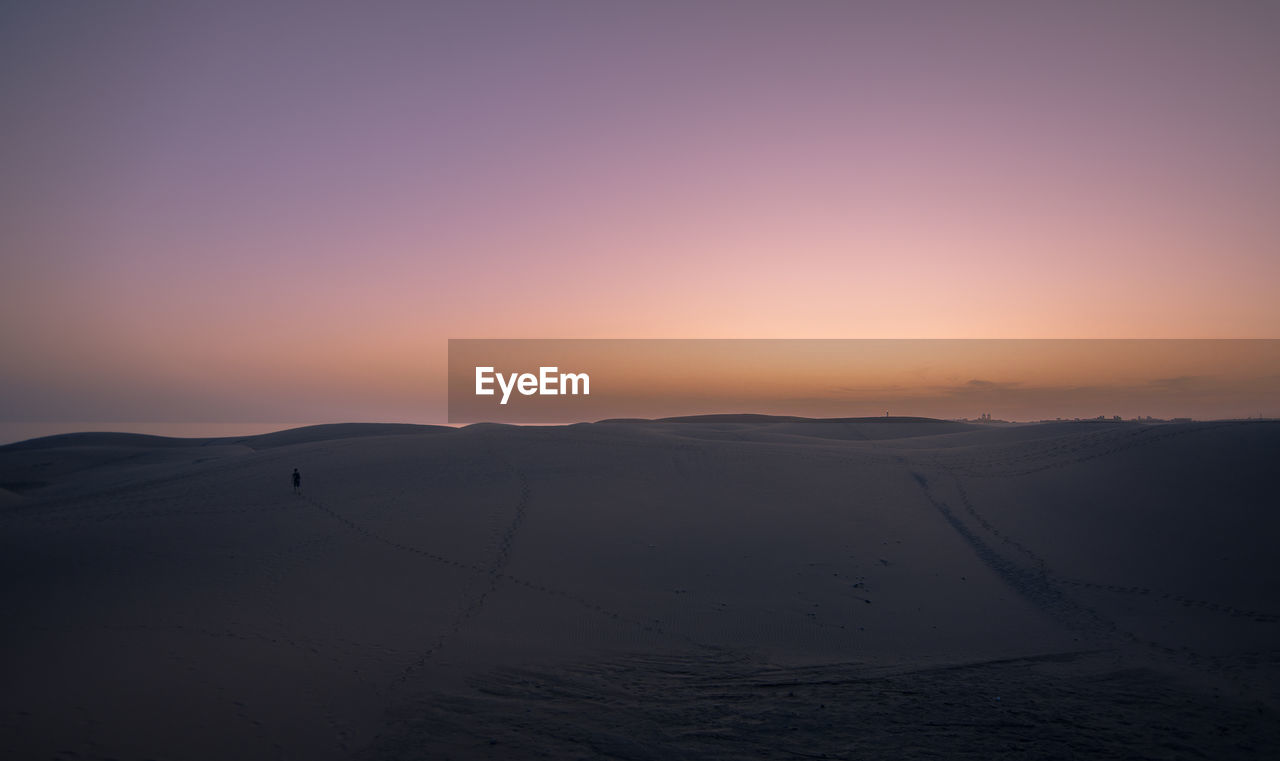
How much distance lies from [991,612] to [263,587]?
12.6m

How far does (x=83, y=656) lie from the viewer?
8492 millimetres

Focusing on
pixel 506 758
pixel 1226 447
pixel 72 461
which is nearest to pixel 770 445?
pixel 1226 447

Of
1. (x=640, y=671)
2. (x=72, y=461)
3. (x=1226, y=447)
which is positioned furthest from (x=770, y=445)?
(x=72, y=461)

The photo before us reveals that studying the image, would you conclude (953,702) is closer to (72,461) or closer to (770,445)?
(770,445)

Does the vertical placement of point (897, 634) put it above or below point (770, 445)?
below

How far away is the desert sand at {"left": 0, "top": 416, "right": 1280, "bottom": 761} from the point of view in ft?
24.0

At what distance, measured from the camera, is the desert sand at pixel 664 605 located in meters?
7.30

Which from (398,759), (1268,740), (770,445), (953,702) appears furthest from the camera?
(770,445)

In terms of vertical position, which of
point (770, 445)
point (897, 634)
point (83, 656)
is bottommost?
point (897, 634)

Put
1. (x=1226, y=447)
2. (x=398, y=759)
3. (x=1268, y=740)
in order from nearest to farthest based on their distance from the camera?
(x=398, y=759)
(x=1268, y=740)
(x=1226, y=447)

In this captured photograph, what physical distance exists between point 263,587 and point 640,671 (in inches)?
278

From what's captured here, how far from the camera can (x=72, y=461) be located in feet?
130

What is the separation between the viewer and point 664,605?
12.1 meters

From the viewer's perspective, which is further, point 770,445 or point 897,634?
point 770,445
